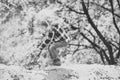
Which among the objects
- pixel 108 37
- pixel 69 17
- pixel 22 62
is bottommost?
pixel 22 62

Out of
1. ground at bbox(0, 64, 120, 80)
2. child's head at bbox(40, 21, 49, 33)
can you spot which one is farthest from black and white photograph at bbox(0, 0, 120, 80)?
ground at bbox(0, 64, 120, 80)

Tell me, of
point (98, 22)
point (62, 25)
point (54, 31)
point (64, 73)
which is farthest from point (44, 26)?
point (64, 73)

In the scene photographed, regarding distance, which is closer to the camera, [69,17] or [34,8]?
[34,8]

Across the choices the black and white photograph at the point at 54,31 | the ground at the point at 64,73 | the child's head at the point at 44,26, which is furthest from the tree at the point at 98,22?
the ground at the point at 64,73

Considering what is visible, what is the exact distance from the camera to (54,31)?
12.1 metres

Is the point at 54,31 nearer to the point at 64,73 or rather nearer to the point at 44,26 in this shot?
the point at 44,26

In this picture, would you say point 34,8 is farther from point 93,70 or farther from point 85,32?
point 93,70

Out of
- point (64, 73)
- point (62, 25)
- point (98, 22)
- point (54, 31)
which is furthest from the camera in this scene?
point (98, 22)

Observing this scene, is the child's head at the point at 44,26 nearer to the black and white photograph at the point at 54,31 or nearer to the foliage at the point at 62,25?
the black and white photograph at the point at 54,31

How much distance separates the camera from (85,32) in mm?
15273

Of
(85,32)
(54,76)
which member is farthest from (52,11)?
(54,76)

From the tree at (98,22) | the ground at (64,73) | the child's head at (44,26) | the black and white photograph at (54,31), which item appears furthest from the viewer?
the tree at (98,22)

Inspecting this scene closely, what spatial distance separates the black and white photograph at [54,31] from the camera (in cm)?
1170

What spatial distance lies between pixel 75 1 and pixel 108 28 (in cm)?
265
